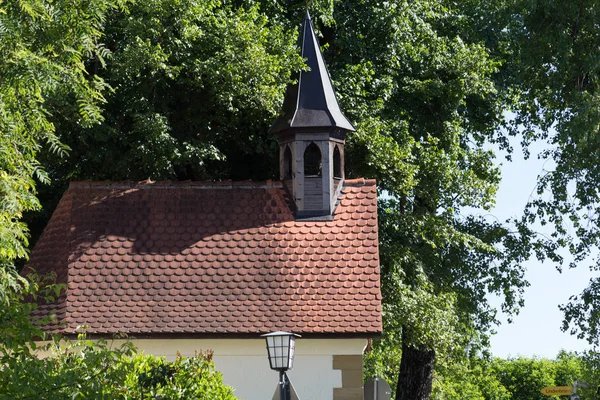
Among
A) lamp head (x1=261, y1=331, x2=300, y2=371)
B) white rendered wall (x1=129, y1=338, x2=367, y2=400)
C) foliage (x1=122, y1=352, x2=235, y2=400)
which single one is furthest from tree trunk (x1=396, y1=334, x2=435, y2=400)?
foliage (x1=122, y1=352, x2=235, y2=400)

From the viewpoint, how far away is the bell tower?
19.7 metres

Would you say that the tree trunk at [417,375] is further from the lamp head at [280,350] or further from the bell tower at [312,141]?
the lamp head at [280,350]

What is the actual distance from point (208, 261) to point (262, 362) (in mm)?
2211

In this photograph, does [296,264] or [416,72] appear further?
[416,72]

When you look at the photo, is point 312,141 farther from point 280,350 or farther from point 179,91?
point 280,350

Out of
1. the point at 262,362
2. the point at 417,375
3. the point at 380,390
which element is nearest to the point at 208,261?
the point at 262,362

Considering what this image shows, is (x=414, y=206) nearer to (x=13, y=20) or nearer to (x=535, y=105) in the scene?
(x=535, y=105)

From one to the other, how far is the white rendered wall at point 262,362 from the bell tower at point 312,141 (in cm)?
298

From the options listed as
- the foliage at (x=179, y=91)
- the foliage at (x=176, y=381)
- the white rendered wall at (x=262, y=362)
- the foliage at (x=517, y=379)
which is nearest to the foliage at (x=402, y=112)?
the foliage at (x=179, y=91)

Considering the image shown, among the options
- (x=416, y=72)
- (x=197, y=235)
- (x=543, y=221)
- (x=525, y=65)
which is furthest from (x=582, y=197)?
(x=197, y=235)

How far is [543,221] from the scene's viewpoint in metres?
24.6

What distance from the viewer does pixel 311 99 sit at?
20.3 m

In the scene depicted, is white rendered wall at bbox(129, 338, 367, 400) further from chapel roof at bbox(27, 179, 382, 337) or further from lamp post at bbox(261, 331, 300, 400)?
Answer: lamp post at bbox(261, 331, 300, 400)

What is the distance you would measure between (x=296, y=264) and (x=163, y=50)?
199 inches
